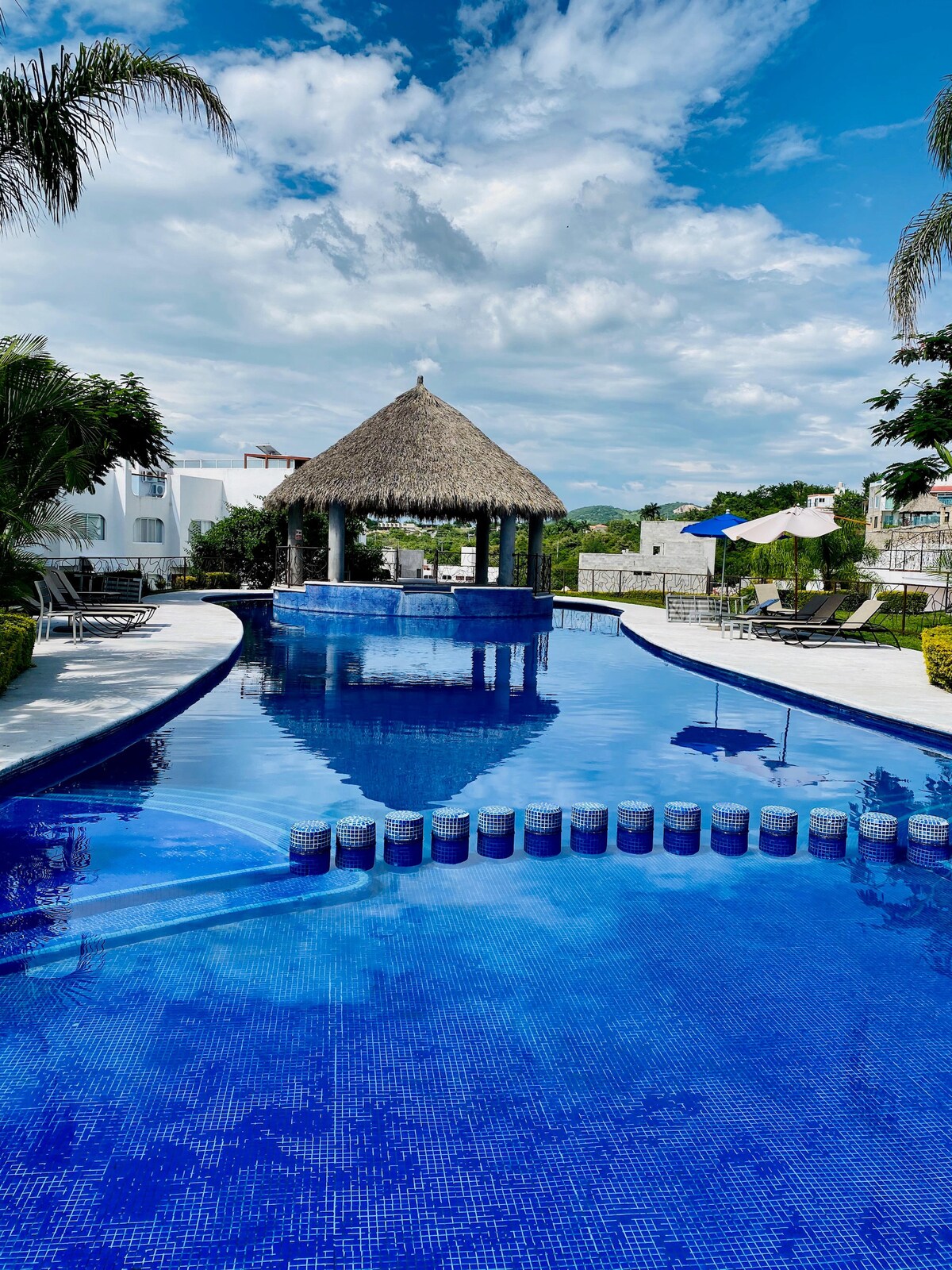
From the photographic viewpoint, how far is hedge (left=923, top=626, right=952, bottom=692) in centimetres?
1014

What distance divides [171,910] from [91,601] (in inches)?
509

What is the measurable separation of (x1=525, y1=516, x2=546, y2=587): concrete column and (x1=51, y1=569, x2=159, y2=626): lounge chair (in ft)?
33.8

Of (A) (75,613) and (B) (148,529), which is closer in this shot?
(A) (75,613)

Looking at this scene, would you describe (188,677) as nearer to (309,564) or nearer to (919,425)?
(919,425)

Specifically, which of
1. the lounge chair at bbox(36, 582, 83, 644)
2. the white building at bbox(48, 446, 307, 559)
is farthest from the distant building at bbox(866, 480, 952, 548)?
the lounge chair at bbox(36, 582, 83, 644)

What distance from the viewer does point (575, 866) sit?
5.29m

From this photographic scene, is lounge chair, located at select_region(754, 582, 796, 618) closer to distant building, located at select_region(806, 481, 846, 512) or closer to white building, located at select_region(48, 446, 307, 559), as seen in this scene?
white building, located at select_region(48, 446, 307, 559)

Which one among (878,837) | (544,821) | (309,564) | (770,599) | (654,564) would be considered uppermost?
(654,564)

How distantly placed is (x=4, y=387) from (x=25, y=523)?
1.73m

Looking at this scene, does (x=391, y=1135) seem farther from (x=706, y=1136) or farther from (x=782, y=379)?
(x=782, y=379)

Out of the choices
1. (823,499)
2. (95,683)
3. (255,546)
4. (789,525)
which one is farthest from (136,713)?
(823,499)

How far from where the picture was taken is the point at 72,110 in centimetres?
895

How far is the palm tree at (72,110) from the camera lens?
876 cm

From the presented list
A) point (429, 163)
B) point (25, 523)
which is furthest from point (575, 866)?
point (429, 163)
